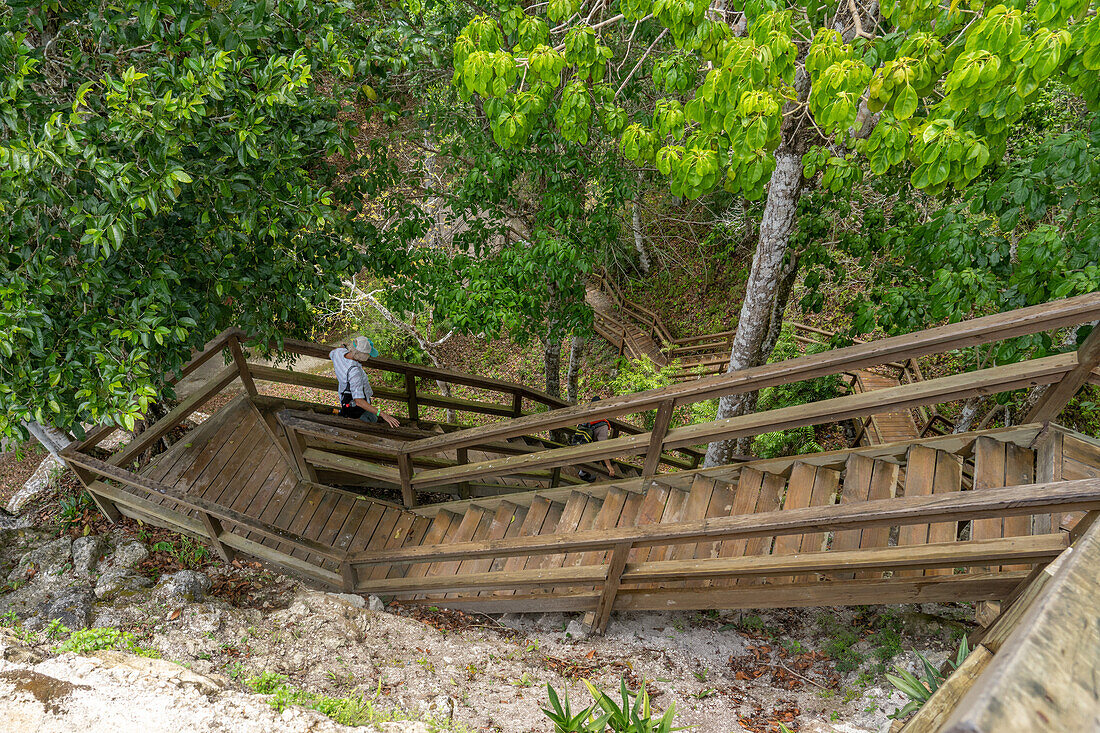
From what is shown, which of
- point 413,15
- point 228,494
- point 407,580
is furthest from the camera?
point 413,15

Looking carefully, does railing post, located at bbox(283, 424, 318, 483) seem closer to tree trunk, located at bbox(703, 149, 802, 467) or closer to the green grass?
the green grass

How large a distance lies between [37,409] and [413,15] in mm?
5283

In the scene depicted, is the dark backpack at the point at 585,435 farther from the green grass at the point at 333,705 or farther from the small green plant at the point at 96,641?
the small green plant at the point at 96,641

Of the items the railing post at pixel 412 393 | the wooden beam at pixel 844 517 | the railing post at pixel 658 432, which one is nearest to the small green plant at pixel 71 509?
the railing post at pixel 412 393

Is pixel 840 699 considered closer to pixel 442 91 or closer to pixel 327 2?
pixel 327 2

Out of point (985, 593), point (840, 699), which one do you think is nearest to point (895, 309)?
point (985, 593)

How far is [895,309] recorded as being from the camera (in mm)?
5461

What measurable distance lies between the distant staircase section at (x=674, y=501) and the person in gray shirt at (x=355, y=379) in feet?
0.50

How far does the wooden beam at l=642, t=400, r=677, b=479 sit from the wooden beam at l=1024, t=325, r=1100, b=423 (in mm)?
2113

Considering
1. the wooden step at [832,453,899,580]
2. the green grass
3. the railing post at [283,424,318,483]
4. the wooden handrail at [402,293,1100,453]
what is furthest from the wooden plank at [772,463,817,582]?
the railing post at [283,424,318,483]

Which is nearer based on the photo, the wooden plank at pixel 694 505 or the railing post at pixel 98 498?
the wooden plank at pixel 694 505

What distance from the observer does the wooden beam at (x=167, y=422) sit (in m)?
5.14

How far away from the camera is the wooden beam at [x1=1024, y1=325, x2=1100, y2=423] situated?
A: 2.92 m

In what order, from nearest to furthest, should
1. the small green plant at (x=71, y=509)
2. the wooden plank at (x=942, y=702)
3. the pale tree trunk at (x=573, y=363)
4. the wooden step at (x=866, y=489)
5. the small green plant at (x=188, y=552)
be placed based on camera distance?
the wooden plank at (x=942, y=702)
the wooden step at (x=866, y=489)
the small green plant at (x=188, y=552)
the small green plant at (x=71, y=509)
the pale tree trunk at (x=573, y=363)
